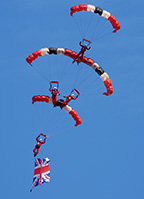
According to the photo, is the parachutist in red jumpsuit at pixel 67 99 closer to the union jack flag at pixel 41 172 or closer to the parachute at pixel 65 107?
the parachute at pixel 65 107

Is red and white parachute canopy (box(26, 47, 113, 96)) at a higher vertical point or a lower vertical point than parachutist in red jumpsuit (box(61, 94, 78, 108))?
higher

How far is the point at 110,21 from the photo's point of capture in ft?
188

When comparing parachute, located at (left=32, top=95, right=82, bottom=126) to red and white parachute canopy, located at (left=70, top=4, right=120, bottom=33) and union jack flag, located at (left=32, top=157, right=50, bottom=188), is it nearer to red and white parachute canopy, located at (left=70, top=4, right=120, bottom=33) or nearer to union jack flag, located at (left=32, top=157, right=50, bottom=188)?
union jack flag, located at (left=32, top=157, right=50, bottom=188)

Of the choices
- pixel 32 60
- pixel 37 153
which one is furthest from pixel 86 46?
pixel 37 153

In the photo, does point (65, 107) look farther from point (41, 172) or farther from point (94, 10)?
point (94, 10)

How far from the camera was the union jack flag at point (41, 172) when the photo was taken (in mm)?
56594

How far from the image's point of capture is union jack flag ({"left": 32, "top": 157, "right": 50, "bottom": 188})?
56.6 meters

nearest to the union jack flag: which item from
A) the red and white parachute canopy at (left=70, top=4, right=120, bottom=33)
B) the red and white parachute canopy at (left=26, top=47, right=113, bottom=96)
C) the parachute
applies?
the parachute

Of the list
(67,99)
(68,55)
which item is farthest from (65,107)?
(68,55)

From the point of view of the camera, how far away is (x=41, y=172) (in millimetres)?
56812

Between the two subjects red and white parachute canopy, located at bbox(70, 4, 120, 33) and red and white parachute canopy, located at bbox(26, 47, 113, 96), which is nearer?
red and white parachute canopy, located at bbox(70, 4, 120, 33)

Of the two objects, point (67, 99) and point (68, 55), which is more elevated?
point (68, 55)

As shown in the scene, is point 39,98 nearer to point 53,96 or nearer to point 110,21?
point 53,96

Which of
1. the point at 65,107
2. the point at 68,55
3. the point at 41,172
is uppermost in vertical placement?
the point at 68,55
